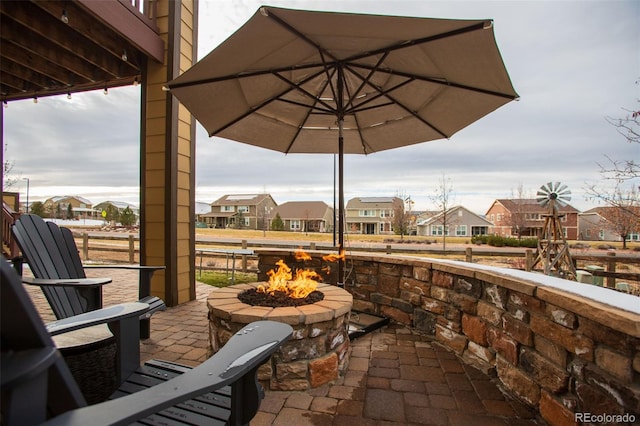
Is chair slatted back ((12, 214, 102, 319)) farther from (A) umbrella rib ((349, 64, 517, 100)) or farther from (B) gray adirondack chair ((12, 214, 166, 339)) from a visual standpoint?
(A) umbrella rib ((349, 64, 517, 100))

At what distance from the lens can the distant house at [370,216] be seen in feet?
140

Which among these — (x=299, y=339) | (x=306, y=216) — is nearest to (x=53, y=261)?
(x=299, y=339)

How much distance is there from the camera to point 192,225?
457 centimetres

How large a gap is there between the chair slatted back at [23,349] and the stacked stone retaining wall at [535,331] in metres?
1.74

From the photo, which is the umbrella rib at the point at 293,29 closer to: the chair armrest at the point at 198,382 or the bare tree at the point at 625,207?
the chair armrest at the point at 198,382

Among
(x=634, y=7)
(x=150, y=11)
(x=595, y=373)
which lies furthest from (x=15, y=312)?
(x=634, y=7)

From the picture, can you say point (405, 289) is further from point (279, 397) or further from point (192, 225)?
point (192, 225)

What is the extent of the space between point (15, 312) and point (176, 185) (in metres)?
3.97

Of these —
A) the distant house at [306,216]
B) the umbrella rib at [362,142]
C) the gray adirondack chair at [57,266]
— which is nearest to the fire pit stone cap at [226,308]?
the gray adirondack chair at [57,266]

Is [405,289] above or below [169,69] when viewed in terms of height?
below

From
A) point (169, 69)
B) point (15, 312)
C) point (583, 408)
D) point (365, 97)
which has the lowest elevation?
point (583, 408)

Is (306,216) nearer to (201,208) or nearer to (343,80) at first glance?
(201,208)

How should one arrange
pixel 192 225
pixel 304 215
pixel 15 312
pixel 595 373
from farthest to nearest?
pixel 304 215, pixel 192 225, pixel 595 373, pixel 15 312

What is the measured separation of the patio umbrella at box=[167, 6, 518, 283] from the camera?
6.74 feet
